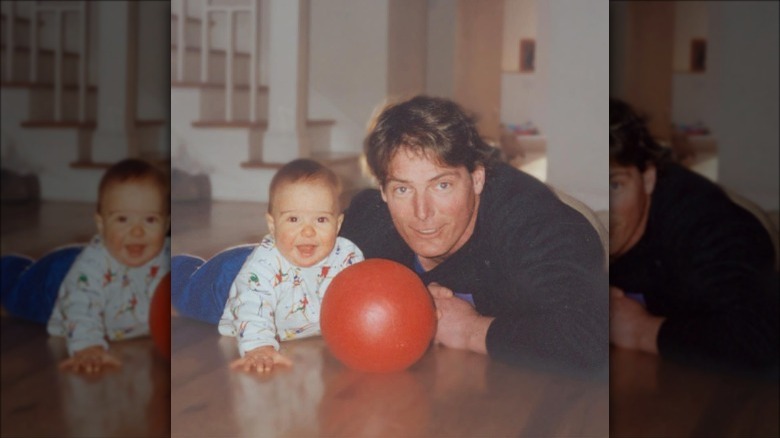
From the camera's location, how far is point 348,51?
6.16 feet

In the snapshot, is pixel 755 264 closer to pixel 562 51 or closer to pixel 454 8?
pixel 562 51

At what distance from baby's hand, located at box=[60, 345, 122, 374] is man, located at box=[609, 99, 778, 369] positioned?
1.34 meters

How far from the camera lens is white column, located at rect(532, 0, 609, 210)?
71.1 inches

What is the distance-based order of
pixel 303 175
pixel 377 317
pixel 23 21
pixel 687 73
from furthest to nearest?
1. pixel 687 73
2. pixel 23 21
3. pixel 303 175
4. pixel 377 317

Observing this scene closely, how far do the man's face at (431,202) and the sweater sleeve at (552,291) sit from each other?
0.09m

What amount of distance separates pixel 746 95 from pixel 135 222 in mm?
1707

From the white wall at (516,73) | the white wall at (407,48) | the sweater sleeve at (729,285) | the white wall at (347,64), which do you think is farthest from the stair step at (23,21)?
the sweater sleeve at (729,285)

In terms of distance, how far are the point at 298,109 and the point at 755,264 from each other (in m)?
1.34

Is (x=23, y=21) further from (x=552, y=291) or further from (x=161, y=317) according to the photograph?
(x=552, y=291)

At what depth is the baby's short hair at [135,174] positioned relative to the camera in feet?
7.24

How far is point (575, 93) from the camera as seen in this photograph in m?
1.81

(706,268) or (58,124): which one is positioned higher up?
(58,124)

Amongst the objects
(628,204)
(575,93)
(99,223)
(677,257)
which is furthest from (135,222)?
(677,257)

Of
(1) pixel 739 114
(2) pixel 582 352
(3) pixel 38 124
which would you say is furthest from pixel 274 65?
(1) pixel 739 114
